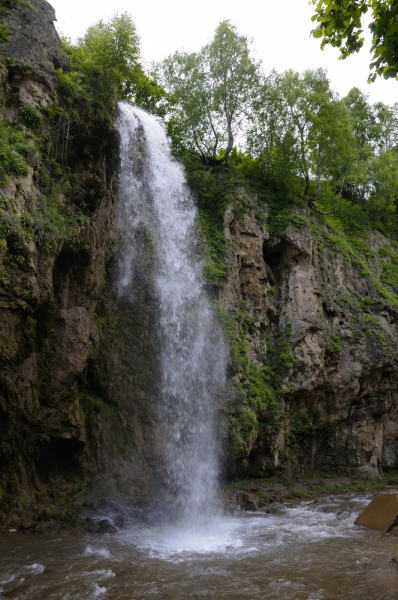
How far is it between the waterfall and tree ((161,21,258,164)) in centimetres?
342

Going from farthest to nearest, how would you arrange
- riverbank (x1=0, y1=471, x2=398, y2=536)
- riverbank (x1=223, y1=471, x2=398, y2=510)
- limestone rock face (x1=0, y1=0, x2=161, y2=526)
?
1. riverbank (x1=223, y1=471, x2=398, y2=510)
2. riverbank (x1=0, y1=471, x2=398, y2=536)
3. limestone rock face (x1=0, y1=0, x2=161, y2=526)

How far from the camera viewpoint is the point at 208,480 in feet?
43.9

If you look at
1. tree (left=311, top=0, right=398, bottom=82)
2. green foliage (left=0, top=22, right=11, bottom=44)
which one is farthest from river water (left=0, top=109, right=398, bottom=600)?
tree (left=311, top=0, right=398, bottom=82)

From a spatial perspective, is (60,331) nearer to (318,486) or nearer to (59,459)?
(59,459)

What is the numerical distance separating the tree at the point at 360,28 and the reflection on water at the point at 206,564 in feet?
25.6

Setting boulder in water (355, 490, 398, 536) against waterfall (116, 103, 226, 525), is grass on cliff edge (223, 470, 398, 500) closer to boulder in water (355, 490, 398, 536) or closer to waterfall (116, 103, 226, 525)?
waterfall (116, 103, 226, 525)

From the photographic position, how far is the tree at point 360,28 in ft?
17.4

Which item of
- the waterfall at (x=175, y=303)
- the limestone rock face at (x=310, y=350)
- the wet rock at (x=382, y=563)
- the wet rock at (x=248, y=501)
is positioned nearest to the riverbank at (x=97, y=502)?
the wet rock at (x=248, y=501)

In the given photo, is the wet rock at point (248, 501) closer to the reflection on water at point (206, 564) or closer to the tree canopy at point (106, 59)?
the reflection on water at point (206, 564)

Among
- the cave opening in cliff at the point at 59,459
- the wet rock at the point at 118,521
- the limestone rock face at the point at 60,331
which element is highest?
the limestone rock face at the point at 60,331

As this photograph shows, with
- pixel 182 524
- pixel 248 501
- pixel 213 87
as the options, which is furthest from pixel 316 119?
pixel 182 524

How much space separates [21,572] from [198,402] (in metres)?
7.50

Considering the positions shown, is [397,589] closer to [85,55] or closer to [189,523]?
[189,523]

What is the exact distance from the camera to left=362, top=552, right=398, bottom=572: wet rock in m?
7.50
